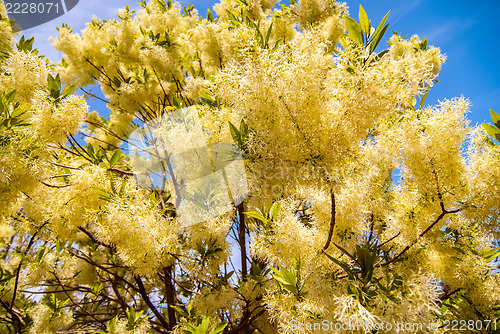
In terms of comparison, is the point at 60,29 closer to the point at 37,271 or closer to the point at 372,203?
the point at 37,271

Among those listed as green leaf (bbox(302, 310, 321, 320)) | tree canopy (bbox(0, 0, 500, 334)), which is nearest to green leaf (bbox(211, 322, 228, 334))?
tree canopy (bbox(0, 0, 500, 334))

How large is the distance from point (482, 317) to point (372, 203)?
4.14 feet

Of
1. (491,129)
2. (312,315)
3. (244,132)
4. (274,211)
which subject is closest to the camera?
(312,315)

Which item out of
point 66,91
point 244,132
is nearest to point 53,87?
point 66,91

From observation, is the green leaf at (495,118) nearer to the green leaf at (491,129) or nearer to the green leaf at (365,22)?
the green leaf at (491,129)

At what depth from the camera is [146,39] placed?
330cm

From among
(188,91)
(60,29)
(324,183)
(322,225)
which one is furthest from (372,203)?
(60,29)

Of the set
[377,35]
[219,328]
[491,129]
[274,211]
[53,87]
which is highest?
[53,87]

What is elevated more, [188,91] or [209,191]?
[188,91]

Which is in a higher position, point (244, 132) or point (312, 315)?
point (244, 132)
